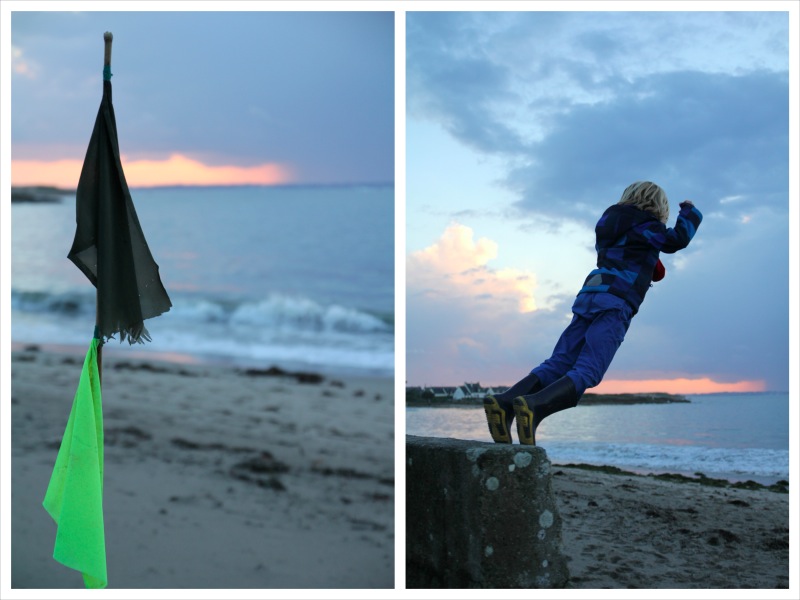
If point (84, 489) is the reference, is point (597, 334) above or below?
above

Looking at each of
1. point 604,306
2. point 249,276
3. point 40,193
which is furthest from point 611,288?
point 249,276

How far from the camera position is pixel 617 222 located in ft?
8.70

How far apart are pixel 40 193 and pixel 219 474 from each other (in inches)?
196

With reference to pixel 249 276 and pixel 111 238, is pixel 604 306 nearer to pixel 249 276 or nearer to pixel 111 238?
pixel 111 238

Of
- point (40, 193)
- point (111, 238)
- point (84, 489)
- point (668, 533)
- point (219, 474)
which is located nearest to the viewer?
point (84, 489)

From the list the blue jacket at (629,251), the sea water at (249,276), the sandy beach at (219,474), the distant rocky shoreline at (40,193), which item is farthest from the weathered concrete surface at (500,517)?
the distant rocky shoreline at (40,193)

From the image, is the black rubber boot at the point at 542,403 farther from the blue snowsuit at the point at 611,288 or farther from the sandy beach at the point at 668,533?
the sandy beach at the point at 668,533

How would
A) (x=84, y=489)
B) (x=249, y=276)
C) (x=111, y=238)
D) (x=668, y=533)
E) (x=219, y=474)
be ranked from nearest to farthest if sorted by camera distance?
(x=84, y=489), (x=111, y=238), (x=668, y=533), (x=219, y=474), (x=249, y=276)

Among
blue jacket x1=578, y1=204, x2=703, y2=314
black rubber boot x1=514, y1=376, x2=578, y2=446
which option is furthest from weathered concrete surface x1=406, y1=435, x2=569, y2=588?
blue jacket x1=578, y1=204, x2=703, y2=314

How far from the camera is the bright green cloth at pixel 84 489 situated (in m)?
2.42

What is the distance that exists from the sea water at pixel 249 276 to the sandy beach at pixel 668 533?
469 centimetres

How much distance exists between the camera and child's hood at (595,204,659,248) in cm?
263

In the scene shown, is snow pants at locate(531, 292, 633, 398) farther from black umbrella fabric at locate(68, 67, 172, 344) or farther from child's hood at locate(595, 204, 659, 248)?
black umbrella fabric at locate(68, 67, 172, 344)

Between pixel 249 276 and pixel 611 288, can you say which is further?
pixel 249 276
